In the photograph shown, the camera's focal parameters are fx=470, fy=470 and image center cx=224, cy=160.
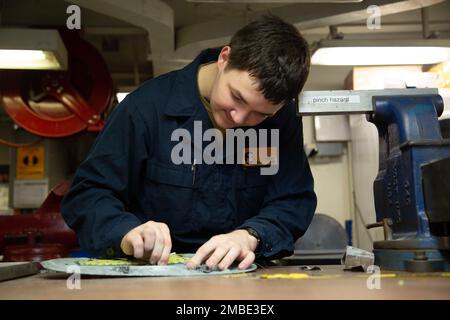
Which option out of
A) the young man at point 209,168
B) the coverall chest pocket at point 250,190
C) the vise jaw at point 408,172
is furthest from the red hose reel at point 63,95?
the vise jaw at point 408,172

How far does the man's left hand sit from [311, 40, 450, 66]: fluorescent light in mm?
1897

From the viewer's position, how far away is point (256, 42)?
118 cm

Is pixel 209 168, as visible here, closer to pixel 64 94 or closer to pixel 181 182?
pixel 181 182

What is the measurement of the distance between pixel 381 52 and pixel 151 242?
231 cm

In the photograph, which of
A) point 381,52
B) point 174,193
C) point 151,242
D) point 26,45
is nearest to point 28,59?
point 26,45

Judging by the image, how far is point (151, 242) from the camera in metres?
0.97

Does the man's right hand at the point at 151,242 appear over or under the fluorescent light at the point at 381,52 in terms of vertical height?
under

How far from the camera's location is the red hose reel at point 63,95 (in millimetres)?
3035

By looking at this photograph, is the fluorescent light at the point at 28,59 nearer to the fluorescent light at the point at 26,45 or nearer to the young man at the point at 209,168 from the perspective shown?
the fluorescent light at the point at 26,45

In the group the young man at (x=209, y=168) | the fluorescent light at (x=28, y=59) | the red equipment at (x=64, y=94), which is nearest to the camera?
the young man at (x=209, y=168)

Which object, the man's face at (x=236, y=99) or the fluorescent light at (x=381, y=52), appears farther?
the fluorescent light at (x=381, y=52)

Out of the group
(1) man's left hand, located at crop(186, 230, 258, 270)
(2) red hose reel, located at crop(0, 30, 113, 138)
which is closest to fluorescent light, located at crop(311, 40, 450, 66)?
(2) red hose reel, located at crop(0, 30, 113, 138)

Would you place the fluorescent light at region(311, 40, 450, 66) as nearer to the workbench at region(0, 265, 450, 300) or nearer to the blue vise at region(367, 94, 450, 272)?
the blue vise at region(367, 94, 450, 272)

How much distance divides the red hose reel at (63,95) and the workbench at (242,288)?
87.6 inches
